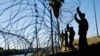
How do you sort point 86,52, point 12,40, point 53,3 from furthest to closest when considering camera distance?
point 53,3
point 86,52
point 12,40

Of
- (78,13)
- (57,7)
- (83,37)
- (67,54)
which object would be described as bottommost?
(67,54)

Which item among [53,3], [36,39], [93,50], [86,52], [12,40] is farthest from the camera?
[53,3]

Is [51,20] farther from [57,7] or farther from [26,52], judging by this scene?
[57,7]

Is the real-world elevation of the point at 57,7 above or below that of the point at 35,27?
above

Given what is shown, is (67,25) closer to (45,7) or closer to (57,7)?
(45,7)

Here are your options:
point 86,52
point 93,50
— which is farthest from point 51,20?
point 93,50

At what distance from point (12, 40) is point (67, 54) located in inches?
172

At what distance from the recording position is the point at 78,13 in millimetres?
12227

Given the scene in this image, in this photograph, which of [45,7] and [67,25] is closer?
[45,7]

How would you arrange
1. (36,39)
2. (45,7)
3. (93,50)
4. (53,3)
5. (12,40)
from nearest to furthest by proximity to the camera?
(45,7) → (36,39) → (12,40) → (93,50) → (53,3)

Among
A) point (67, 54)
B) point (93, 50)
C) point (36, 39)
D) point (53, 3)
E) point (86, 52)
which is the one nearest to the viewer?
point (36, 39)

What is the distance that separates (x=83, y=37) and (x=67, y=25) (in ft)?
9.71

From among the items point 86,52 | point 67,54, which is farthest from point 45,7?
point 67,54

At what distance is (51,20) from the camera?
9133mm
